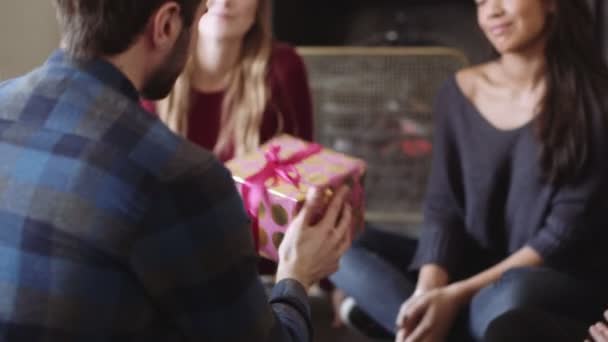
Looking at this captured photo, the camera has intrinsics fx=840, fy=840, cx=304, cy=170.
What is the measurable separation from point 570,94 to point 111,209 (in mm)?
1044

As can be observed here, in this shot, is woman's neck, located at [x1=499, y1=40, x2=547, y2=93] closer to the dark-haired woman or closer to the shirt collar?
the dark-haired woman

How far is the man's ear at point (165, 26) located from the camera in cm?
83

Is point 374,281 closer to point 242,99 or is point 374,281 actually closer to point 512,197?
point 512,197

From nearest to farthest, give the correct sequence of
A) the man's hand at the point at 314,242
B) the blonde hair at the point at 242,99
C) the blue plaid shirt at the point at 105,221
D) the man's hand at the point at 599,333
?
the blue plaid shirt at the point at 105,221 → the man's hand at the point at 314,242 → the man's hand at the point at 599,333 → the blonde hair at the point at 242,99

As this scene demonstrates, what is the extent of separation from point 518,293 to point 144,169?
832mm

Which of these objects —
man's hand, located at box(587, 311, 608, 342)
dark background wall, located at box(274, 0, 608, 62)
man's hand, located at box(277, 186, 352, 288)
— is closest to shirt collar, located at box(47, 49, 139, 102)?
man's hand, located at box(277, 186, 352, 288)

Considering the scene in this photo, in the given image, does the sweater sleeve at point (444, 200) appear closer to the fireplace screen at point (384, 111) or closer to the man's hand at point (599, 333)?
the man's hand at point (599, 333)

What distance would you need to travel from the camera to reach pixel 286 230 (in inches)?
47.2

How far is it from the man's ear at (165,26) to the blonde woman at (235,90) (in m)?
0.78

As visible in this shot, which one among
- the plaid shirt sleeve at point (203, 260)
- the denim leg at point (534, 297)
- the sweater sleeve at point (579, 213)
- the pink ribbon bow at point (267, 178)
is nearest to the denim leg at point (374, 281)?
the denim leg at point (534, 297)

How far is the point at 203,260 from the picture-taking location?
0.80 metres


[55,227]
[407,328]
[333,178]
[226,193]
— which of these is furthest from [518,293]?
[55,227]

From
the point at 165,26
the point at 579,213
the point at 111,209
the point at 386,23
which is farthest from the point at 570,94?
the point at 386,23

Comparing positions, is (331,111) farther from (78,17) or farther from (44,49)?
(78,17)
